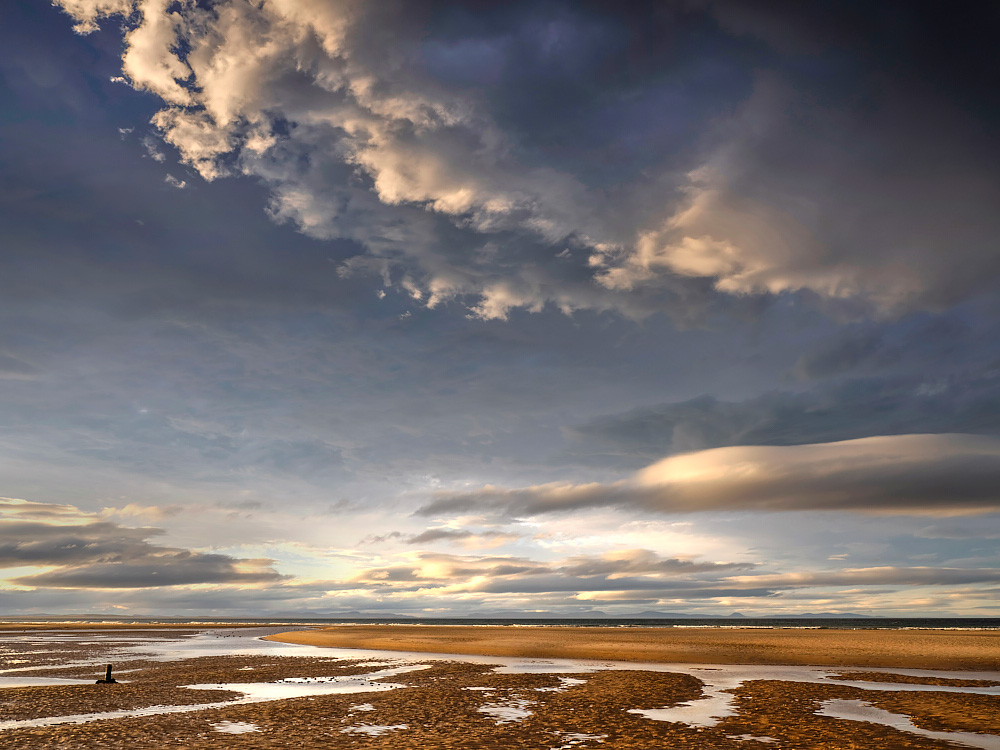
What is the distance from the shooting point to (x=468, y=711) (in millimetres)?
24438

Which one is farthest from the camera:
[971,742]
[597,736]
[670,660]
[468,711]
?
[670,660]

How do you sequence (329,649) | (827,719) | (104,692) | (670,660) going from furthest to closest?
1. (329,649)
2. (670,660)
3. (104,692)
4. (827,719)

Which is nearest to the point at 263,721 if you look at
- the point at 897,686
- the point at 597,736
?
the point at 597,736

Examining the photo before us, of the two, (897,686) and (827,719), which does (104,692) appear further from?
(897,686)

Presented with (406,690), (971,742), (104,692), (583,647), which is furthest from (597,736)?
(583,647)

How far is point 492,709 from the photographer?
25.0 metres

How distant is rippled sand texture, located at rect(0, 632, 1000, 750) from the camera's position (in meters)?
19.0

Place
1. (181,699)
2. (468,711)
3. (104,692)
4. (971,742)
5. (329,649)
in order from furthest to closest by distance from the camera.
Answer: (329,649)
(104,692)
(181,699)
(468,711)
(971,742)

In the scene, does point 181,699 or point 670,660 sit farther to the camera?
point 670,660

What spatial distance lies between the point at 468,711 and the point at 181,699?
14290 mm

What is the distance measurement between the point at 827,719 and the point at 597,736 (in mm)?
9421

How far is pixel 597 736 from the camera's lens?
1975 cm

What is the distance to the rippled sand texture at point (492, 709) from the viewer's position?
19016mm

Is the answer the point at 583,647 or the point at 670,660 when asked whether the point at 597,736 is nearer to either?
the point at 670,660
